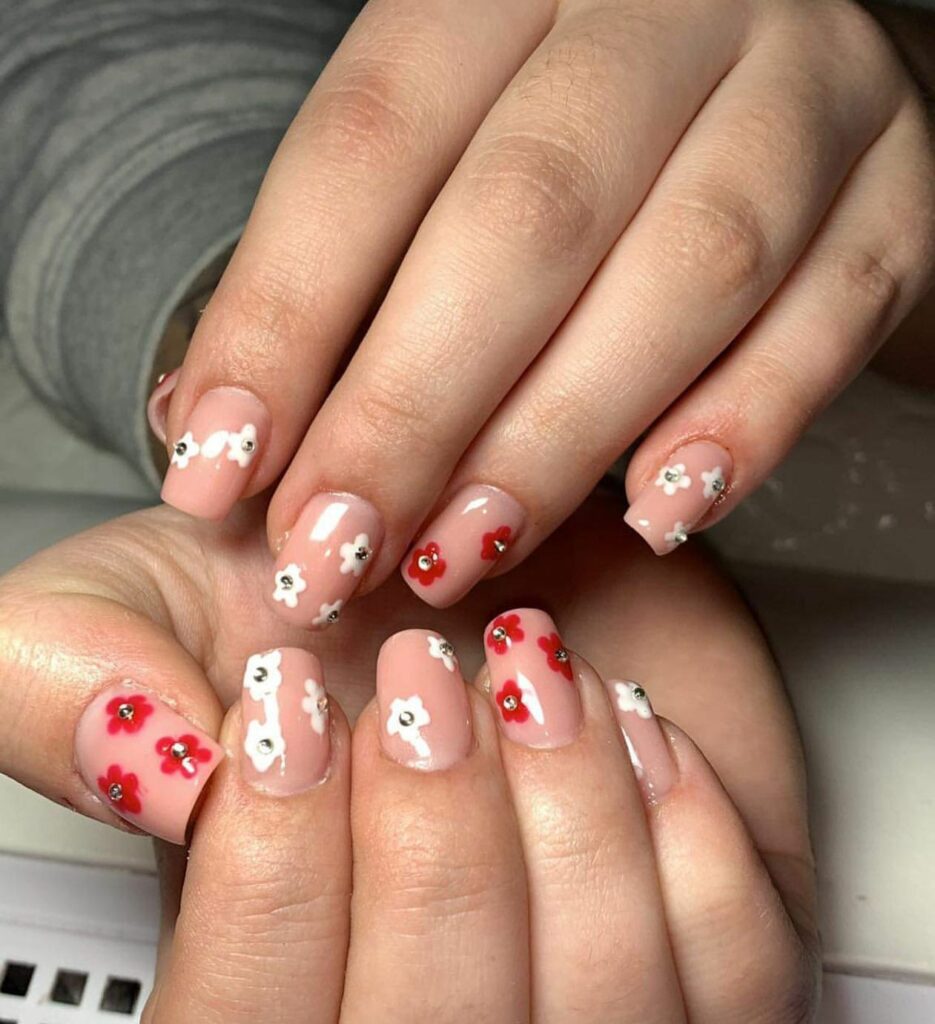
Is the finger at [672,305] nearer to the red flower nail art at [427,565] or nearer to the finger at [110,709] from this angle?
the red flower nail art at [427,565]

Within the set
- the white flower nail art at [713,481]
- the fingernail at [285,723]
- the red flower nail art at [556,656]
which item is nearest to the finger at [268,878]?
the fingernail at [285,723]

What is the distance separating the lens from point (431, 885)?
0.40 metres

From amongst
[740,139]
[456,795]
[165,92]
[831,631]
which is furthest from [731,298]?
[165,92]

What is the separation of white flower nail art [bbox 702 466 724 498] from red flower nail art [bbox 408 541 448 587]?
0.41 feet

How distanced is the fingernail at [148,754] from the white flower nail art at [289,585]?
79 millimetres

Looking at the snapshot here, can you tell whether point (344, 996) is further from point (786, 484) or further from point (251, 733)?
point (786, 484)

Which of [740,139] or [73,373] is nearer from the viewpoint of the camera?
[740,139]

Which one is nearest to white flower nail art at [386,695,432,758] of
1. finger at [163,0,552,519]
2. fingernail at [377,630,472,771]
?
fingernail at [377,630,472,771]

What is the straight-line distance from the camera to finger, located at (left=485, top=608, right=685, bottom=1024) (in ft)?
1.37

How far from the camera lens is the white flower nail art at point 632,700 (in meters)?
0.47

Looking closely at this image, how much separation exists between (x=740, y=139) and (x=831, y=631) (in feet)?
1.23

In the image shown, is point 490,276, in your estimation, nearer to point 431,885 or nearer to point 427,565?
point 427,565

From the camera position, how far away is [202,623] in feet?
1.70

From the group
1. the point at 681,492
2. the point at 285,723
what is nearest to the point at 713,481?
the point at 681,492
